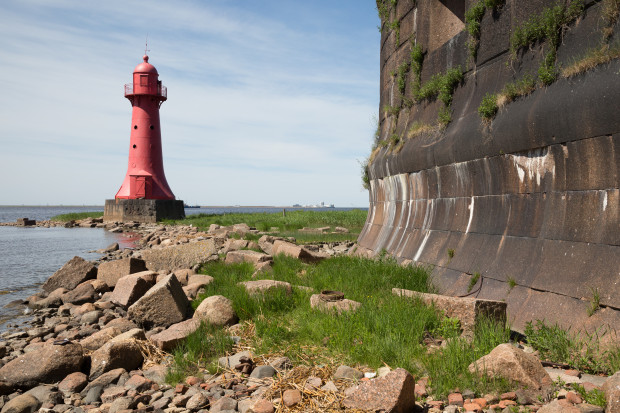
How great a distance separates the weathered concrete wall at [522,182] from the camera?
4.07m

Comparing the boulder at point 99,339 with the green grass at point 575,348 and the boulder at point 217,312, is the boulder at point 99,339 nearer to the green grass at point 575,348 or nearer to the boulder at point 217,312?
the boulder at point 217,312

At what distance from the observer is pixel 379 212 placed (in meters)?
9.99

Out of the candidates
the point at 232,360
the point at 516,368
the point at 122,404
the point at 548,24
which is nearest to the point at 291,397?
the point at 232,360

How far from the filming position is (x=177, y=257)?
379 inches

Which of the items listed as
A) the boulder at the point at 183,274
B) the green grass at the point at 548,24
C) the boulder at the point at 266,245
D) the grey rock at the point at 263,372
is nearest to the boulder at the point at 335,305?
the grey rock at the point at 263,372

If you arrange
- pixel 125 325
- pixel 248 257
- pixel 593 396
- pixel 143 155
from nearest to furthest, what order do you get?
A: pixel 593 396, pixel 125 325, pixel 248 257, pixel 143 155

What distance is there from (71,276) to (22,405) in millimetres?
5605

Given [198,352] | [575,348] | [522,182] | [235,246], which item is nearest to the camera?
[575,348]

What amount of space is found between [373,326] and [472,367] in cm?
111

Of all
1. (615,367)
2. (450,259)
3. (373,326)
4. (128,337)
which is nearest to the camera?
(615,367)

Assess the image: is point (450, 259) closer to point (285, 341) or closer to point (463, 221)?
point (463, 221)

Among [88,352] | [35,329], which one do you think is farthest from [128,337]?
[35,329]

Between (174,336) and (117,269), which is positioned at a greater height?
(117,269)

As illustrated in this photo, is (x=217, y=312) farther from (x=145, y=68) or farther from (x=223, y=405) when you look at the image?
(x=145, y=68)
